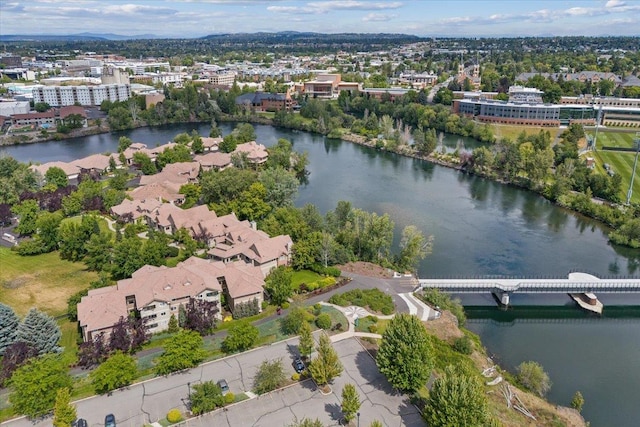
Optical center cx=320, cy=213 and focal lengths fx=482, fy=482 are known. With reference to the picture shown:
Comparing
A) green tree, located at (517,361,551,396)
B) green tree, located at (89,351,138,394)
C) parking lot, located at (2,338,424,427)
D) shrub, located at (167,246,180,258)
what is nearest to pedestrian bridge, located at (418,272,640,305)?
green tree, located at (517,361,551,396)

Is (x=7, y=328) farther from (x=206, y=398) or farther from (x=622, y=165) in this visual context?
(x=622, y=165)

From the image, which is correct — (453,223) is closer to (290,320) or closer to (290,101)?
(290,320)

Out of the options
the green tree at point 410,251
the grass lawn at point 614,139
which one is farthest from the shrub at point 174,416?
the grass lawn at point 614,139

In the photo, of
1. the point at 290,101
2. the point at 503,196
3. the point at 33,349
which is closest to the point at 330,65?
the point at 290,101

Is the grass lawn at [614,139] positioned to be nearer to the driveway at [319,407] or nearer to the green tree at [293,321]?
the green tree at [293,321]

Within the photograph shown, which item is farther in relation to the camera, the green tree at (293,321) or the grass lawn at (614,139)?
the grass lawn at (614,139)

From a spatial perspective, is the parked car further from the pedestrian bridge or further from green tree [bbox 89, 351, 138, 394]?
the pedestrian bridge

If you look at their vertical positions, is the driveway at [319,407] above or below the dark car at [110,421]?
below
